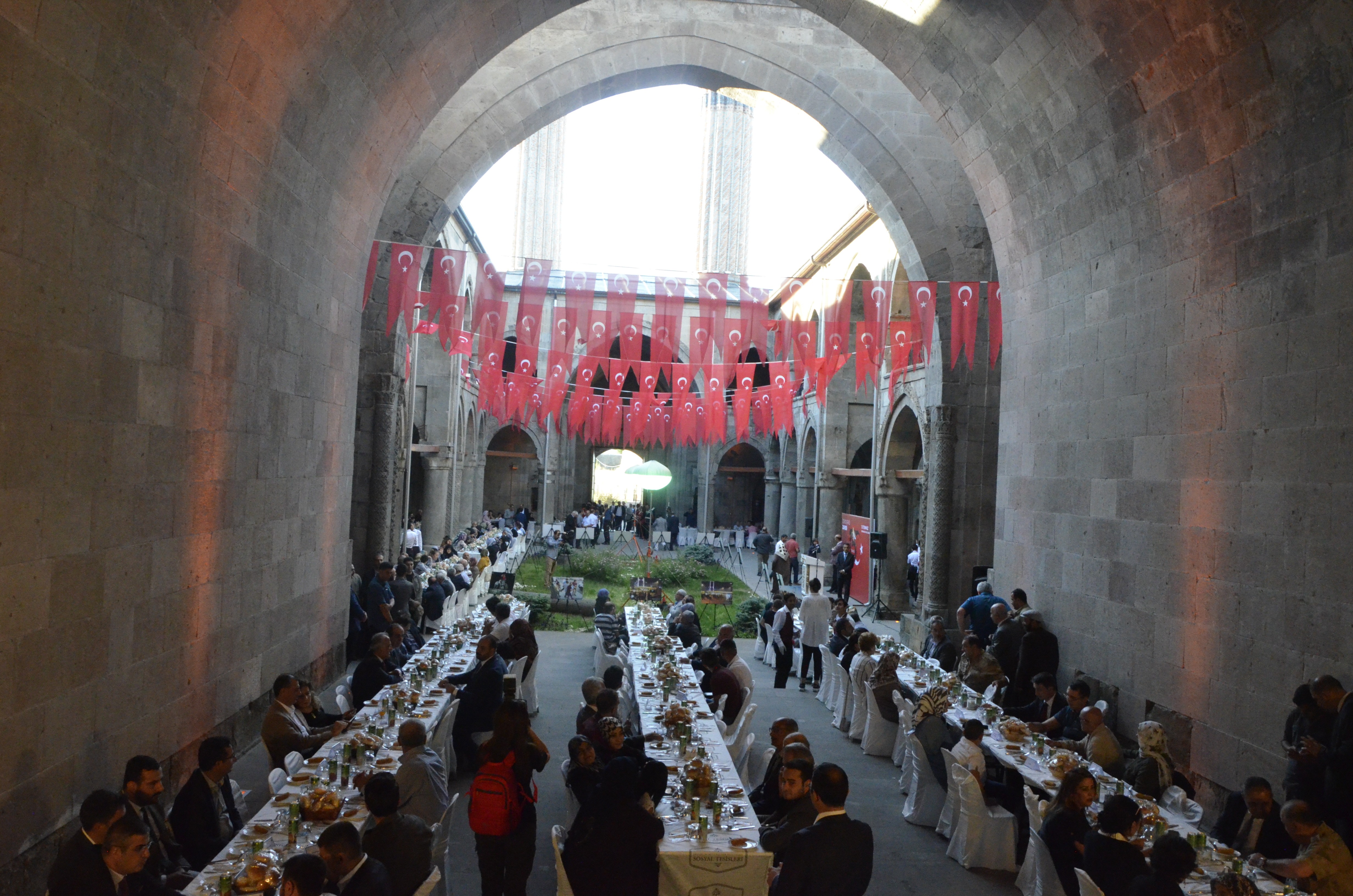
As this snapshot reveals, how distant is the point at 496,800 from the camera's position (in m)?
4.42

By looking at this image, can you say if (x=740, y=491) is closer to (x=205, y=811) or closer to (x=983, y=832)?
(x=983, y=832)

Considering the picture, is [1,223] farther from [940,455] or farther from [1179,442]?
[940,455]

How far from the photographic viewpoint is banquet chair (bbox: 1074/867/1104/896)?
3914mm

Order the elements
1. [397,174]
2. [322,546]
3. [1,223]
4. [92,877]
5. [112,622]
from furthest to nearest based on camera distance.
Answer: [397,174] → [322,546] → [112,622] → [1,223] → [92,877]

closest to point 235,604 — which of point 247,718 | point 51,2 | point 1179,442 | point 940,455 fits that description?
point 247,718

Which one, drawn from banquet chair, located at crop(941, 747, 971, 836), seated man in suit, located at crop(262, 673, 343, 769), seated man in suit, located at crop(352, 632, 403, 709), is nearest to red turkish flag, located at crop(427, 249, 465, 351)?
seated man in suit, located at crop(352, 632, 403, 709)

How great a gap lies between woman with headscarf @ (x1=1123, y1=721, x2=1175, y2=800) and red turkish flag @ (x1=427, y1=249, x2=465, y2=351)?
24.9ft

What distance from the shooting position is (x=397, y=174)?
9.55m

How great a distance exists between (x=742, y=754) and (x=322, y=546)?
14.9ft

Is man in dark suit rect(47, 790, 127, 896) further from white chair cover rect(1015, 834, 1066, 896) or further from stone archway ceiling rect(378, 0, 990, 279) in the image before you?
stone archway ceiling rect(378, 0, 990, 279)

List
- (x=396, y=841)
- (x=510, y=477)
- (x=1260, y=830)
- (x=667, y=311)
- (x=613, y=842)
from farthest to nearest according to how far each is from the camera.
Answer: (x=510, y=477) < (x=667, y=311) < (x=1260, y=830) < (x=613, y=842) < (x=396, y=841)

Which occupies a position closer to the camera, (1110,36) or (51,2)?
(51,2)

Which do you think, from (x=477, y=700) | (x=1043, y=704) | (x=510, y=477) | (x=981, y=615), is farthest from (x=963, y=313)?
(x=510, y=477)

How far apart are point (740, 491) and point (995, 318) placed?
1067 inches
